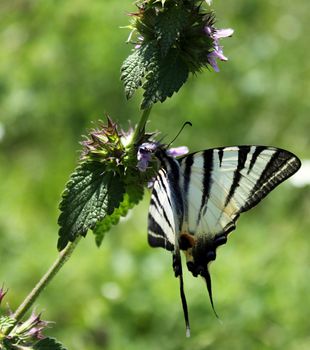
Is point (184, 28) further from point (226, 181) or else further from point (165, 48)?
point (226, 181)

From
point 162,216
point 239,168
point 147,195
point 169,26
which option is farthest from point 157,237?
point 147,195

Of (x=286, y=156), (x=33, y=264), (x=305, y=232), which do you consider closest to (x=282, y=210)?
(x=305, y=232)

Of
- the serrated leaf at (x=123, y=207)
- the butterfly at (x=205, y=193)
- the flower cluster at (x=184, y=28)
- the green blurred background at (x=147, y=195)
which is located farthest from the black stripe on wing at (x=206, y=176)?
the green blurred background at (x=147, y=195)

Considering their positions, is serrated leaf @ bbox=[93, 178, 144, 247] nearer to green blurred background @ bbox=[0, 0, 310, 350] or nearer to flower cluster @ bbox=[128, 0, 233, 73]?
flower cluster @ bbox=[128, 0, 233, 73]

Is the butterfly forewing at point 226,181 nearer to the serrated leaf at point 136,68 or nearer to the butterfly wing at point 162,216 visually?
the butterfly wing at point 162,216

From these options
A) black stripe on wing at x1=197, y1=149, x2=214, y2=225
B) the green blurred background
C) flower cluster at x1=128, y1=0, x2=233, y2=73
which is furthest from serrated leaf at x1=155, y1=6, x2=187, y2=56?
the green blurred background

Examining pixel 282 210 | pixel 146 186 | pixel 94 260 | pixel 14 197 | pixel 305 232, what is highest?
pixel 282 210

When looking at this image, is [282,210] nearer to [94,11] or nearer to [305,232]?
[305,232]
